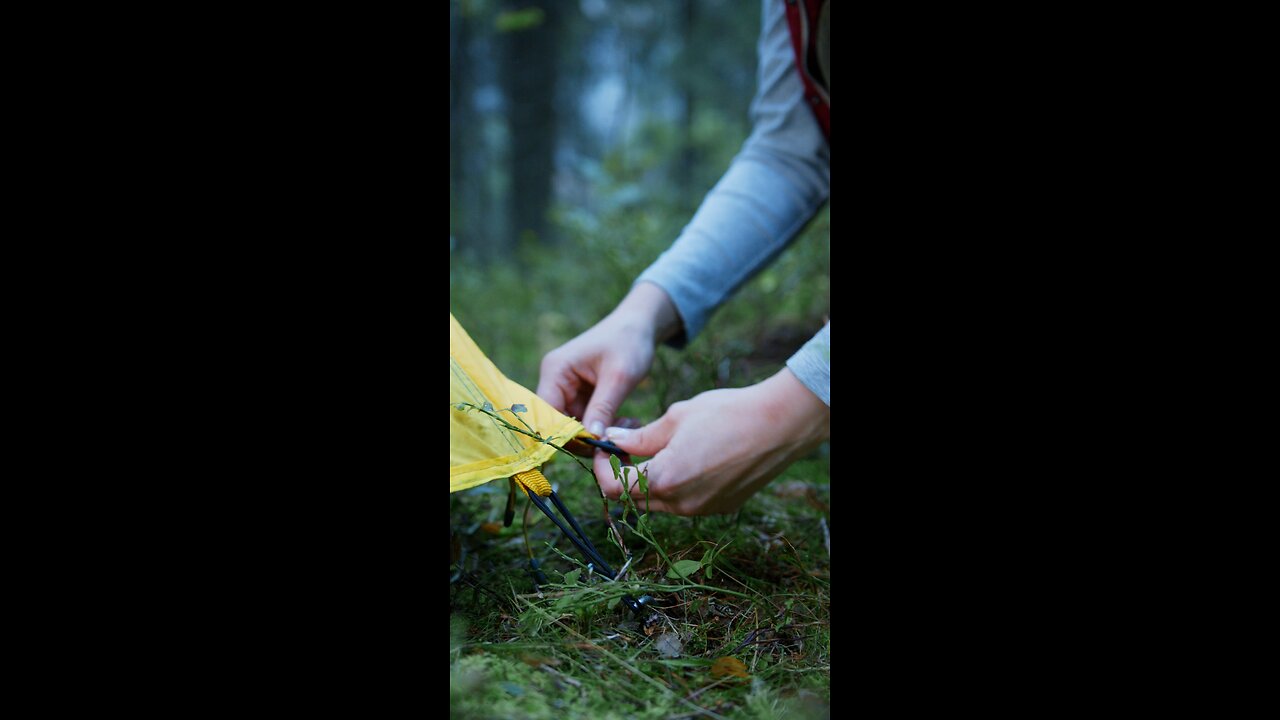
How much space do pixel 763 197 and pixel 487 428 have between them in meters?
0.99

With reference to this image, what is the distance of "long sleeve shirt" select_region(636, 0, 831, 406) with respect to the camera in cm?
171

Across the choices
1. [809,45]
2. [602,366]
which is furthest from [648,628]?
[809,45]

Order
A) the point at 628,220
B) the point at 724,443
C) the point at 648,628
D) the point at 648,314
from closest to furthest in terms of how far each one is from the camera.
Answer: the point at 648,628
the point at 724,443
the point at 648,314
the point at 628,220

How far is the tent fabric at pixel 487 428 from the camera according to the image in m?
1.07

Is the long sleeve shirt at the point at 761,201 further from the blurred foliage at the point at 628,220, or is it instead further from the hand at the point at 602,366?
the blurred foliage at the point at 628,220

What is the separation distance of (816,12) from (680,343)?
80cm

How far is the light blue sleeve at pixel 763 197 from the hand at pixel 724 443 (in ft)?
1.74

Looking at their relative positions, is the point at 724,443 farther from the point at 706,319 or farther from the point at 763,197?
the point at 763,197

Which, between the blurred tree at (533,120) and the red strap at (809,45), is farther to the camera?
the blurred tree at (533,120)

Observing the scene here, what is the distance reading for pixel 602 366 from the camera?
148cm

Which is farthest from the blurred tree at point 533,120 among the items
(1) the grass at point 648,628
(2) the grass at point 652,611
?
(1) the grass at point 648,628
